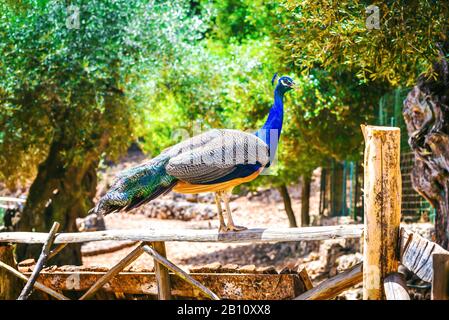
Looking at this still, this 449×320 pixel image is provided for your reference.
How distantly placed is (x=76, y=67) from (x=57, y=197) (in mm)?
2656

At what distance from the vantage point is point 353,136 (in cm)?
1246

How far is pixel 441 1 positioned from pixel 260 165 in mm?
2721

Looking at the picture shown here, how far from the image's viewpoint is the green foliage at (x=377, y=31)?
7.38 metres

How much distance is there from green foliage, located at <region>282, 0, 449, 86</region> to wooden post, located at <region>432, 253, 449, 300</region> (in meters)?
3.52

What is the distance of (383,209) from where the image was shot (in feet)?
17.2

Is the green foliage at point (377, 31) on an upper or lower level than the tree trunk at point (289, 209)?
upper

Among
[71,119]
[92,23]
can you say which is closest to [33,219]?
[71,119]

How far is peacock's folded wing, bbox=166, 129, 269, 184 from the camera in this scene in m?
6.14

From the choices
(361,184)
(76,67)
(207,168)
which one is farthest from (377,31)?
(361,184)

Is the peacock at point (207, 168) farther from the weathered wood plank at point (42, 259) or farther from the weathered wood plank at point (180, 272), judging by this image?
the weathered wood plank at point (42, 259)

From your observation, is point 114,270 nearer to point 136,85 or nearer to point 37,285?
point 37,285

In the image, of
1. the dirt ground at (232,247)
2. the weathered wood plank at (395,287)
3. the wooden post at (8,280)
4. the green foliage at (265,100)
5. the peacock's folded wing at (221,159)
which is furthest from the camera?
the dirt ground at (232,247)

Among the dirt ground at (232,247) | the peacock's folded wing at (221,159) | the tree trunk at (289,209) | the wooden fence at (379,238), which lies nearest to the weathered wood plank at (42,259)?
the wooden fence at (379,238)

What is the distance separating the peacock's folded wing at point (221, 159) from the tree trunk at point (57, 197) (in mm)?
6240
